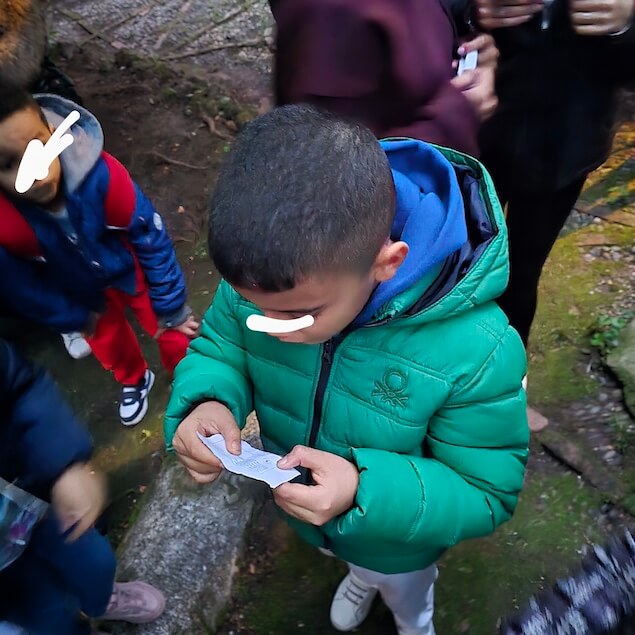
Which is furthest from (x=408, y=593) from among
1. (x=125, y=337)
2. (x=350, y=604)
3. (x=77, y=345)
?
(x=77, y=345)

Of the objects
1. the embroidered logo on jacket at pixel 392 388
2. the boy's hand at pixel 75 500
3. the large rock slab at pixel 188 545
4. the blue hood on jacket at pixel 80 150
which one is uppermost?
the blue hood on jacket at pixel 80 150

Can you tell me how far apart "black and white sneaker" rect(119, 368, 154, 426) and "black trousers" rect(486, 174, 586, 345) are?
61.6 inches

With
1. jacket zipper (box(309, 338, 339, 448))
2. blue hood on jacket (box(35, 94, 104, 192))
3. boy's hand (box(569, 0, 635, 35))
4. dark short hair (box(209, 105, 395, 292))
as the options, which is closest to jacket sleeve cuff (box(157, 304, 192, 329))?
blue hood on jacket (box(35, 94, 104, 192))

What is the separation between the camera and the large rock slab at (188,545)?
2121 millimetres

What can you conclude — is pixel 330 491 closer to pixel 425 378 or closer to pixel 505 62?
pixel 425 378

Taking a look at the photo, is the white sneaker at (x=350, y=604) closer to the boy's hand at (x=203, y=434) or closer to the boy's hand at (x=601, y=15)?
the boy's hand at (x=203, y=434)

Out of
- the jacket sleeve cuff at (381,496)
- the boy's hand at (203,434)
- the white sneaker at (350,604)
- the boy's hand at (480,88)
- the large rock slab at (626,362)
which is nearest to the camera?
the jacket sleeve cuff at (381,496)

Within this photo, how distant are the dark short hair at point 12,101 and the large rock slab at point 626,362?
2.22 m

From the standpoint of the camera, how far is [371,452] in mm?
1328

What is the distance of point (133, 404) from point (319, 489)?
1.87 meters

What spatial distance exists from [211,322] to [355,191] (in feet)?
1.95

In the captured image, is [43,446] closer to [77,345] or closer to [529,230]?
[529,230]

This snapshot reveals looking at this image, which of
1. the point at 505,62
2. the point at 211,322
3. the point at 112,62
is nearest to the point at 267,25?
the point at 112,62

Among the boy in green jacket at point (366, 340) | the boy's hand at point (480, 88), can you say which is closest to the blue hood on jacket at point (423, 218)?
the boy in green jacket at point (366, 340)
